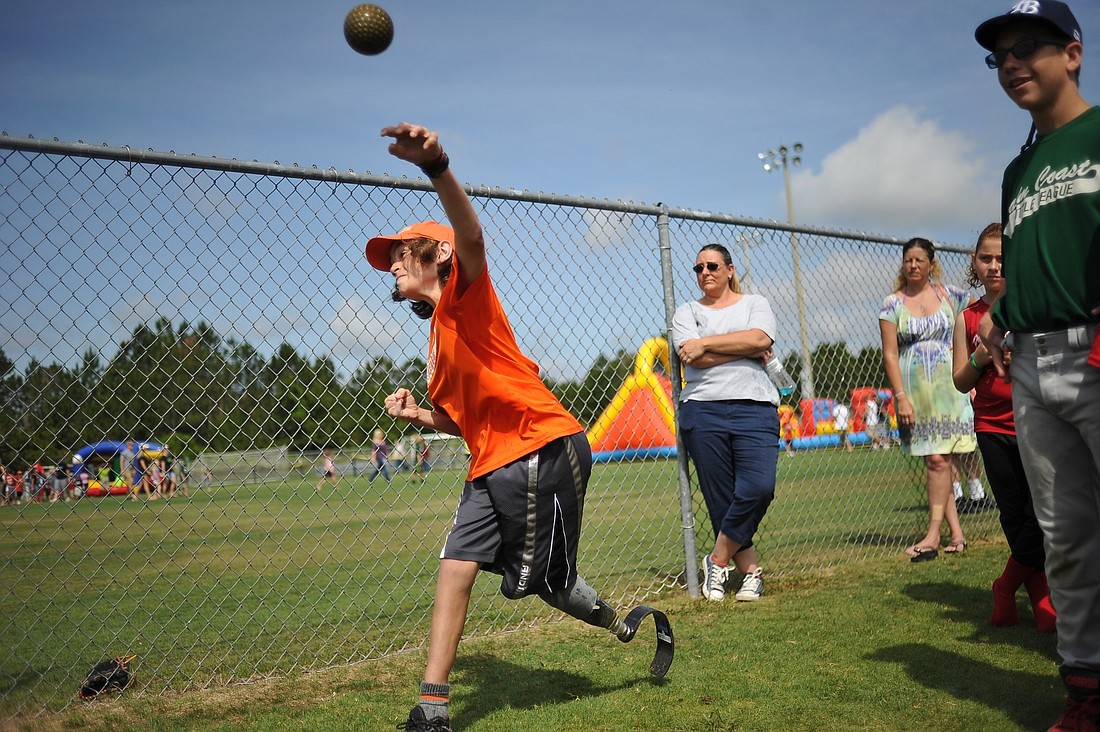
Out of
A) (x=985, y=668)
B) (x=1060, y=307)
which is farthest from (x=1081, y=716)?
(x=1060, y=307)

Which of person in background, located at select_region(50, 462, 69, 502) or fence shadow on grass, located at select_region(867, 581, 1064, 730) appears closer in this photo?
fence shadow on grass, located at select_region(867, 581, 1064, 730)

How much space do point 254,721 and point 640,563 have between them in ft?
13.0

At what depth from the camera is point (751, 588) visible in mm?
5234

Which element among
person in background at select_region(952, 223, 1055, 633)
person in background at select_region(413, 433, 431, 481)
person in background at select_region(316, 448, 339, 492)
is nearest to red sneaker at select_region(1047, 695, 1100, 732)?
person in background at select_region(952, 223, 1055, 633)

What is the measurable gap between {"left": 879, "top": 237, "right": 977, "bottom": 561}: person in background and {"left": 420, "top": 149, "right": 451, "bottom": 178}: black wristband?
4.52 meters

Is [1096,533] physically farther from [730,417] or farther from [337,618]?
[337,618]

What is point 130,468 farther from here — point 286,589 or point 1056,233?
point 1056,233

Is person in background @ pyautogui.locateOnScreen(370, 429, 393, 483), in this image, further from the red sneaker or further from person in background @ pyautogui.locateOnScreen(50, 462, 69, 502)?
the red sneaker

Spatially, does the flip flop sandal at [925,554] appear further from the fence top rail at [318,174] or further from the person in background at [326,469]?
the person in background at [326,469]

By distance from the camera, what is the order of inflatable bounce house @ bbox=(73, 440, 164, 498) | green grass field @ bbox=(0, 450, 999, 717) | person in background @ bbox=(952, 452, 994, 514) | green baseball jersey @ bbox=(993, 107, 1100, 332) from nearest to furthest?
green baseball jersey @ bbox=(993, 107, 1100, 332)
green grass field @ bbox=(0, 450, 999, 717)
inflatable bounce house @ bbox=(73, 440, 164, 498)
person in background @ bbox=(952, 452, 994, 514)

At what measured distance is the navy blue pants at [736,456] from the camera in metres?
5.13

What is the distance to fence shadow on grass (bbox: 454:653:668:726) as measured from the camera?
355cm

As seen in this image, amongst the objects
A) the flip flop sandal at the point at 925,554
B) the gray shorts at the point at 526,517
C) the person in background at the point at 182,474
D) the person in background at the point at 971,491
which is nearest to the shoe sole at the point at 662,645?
the gray shorts at the point at 526,517

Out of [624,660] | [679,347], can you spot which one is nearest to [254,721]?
[624,660]
